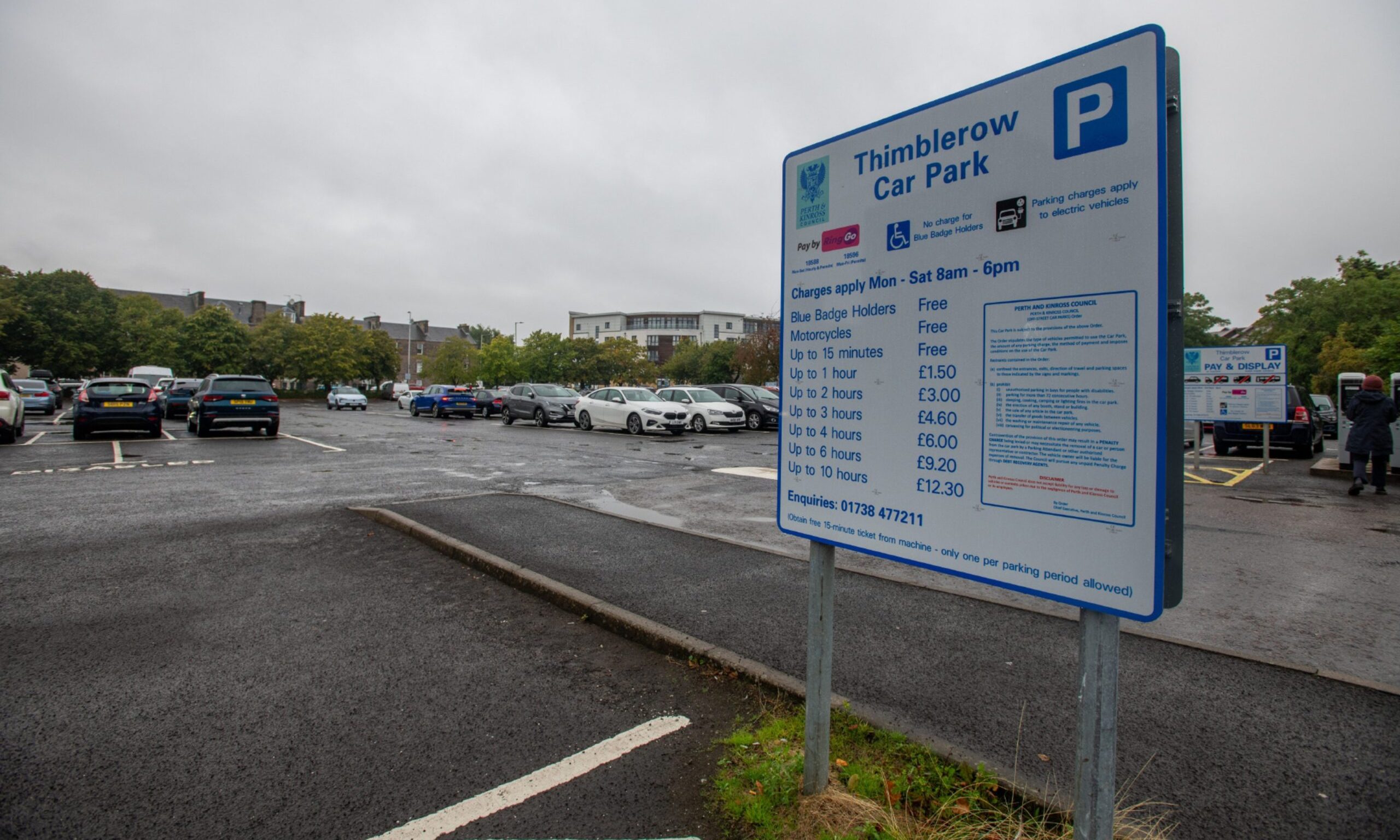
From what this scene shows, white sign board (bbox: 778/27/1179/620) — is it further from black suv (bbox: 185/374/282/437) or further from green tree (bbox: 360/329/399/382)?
green tree (bbox: 360/329/399/382)

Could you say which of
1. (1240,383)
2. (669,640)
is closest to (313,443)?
A: (669,640)

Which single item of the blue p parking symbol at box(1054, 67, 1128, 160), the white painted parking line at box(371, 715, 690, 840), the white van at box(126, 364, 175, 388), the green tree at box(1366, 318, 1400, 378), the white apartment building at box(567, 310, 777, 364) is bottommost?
the white painted parking line at box(371, 715, 690, 840)

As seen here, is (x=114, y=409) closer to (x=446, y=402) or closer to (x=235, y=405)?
(x=235, y=405)

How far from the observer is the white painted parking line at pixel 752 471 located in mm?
12562

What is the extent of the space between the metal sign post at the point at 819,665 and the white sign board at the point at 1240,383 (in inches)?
598

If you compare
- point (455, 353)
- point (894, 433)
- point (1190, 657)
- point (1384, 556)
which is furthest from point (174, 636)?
point (455, 353)

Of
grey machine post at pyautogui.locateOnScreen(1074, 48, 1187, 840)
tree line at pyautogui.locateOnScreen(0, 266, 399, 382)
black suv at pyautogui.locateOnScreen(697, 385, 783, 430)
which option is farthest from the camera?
tree line at pyautogui.locateOnScreen(0, 266, 399, 382)

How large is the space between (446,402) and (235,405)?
17563 mm

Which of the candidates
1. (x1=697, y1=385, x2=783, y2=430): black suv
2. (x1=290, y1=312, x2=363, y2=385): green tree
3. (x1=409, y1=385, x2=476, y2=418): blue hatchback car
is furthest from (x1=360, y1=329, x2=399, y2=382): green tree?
(x1=697, y1=385, x2=783, y2=430): black suv

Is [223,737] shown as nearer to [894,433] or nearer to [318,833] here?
[318,833]

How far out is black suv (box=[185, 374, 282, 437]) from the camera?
19109mm

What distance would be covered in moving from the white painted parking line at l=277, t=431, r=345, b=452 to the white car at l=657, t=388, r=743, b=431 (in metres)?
10.6

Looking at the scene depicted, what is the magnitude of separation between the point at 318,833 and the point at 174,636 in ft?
8.50

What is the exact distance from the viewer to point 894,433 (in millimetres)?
2219
